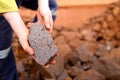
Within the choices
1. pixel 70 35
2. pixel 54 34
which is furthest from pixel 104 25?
pixel 54 34

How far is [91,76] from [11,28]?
0.59 metres

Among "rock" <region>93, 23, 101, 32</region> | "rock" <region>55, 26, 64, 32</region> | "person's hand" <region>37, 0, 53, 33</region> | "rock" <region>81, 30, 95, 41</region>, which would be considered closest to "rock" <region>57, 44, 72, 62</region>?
"rock" <region>81, 30, 95, 41</region>

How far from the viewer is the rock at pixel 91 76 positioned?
1.70 meters

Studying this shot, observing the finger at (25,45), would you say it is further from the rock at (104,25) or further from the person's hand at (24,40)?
the rock at (104,25)

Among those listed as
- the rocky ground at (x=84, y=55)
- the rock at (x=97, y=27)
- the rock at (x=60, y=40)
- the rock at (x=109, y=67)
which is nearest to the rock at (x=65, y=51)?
the rocky ground at (x=84, y=55)

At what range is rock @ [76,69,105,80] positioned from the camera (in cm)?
170

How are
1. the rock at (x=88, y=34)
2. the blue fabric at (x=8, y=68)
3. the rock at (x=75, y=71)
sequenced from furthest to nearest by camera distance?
the rock at (x=88, y=34) → the rock at (x=75, y=71) → the blue fabric at (x=8, y=68)

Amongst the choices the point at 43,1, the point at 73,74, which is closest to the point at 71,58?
the point at 73,74

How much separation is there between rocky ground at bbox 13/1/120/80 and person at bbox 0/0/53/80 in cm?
32

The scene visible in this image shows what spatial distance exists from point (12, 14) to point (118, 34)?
5.62 ft

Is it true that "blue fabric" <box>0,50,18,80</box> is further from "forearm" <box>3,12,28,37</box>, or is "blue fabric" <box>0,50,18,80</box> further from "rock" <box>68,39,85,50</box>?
"rock" <box>68,39,85,50</box>

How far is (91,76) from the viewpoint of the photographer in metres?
1.71

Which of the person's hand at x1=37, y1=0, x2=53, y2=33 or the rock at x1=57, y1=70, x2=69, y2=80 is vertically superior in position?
the person's hand at x1=37, y1=0, x2=53, y2=33

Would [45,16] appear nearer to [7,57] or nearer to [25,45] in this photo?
[25,45]
